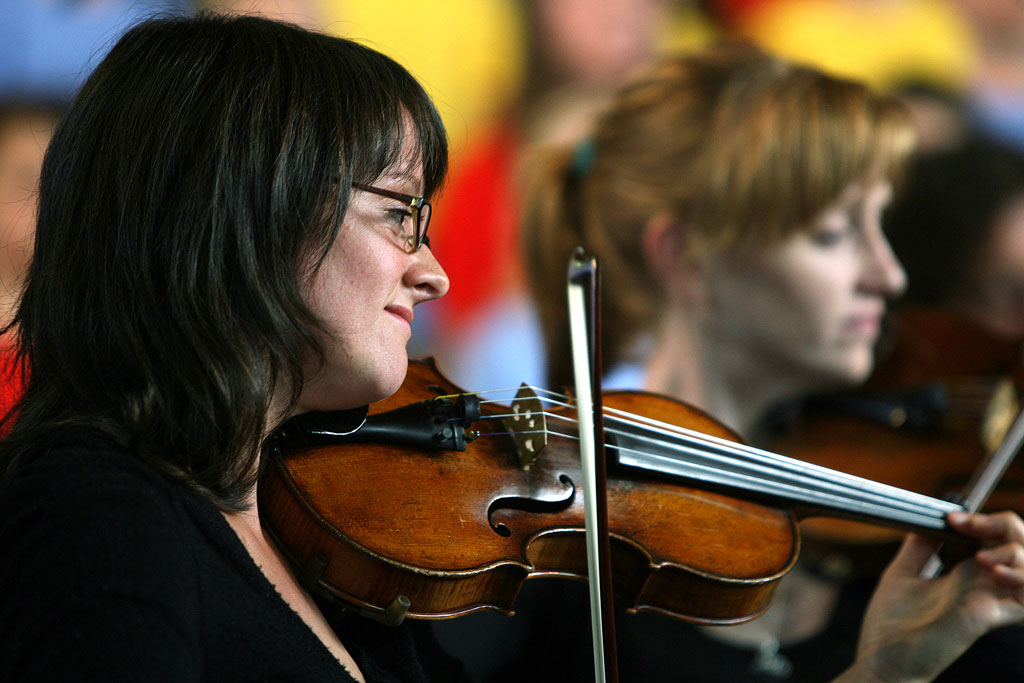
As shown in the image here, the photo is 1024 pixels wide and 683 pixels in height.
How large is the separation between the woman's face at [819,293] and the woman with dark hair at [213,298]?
0.88 meters

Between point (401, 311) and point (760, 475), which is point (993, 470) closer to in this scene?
point (760, 475)

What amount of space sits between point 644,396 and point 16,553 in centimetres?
70

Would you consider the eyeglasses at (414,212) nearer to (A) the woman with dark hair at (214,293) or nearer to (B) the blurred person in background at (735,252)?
(A) the woman with dark hair at (214,293)

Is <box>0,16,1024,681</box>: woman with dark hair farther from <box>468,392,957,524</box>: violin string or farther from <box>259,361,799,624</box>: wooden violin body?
<box>468,392,957,524</box>: violin string

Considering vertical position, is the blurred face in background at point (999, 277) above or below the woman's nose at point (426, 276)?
below

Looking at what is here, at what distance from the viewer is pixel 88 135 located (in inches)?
31.3

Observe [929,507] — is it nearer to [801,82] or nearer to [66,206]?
[801,82]

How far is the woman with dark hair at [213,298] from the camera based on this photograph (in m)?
0.71

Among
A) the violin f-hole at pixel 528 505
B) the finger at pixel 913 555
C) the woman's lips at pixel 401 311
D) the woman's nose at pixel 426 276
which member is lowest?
the finger at pixel 913 555

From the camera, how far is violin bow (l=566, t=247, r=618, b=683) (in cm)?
80

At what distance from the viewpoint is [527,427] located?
96 cm

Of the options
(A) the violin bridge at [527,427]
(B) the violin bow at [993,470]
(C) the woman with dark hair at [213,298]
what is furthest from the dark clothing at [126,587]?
(B) the violin bow at [993,470]

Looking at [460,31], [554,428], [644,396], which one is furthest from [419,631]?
[460,31]

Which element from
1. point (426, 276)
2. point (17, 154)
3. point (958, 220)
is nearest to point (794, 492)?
point (426, 276)
